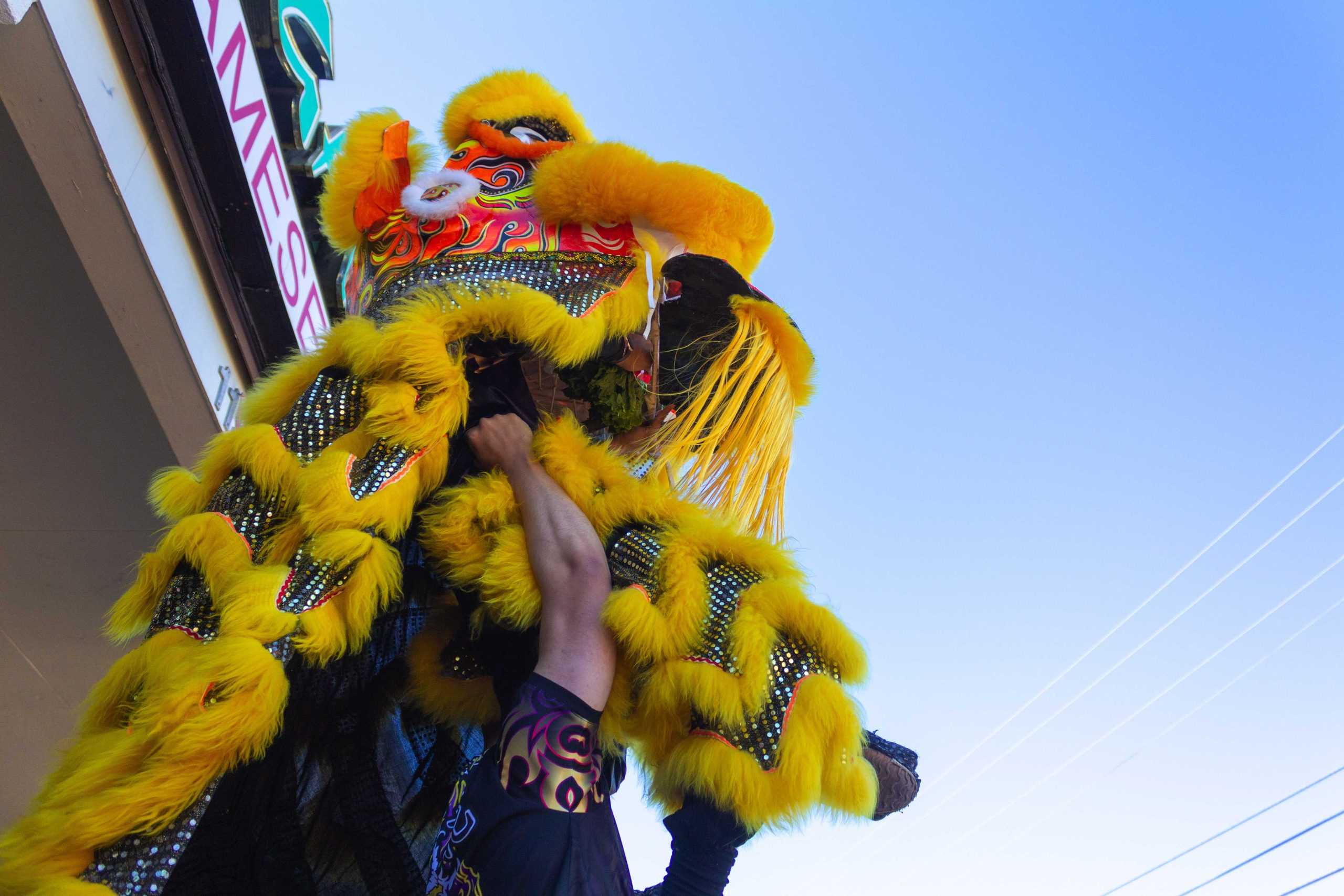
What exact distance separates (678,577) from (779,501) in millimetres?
519

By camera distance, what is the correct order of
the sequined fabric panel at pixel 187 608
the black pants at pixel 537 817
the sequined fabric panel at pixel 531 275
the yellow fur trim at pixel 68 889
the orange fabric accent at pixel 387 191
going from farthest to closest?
the orange fabric accent at pixel 387 191 < the sequined fabric panel at pixel 531 275 < the sequined fabric panel at pixel 187 608 < the black pants at pixel 537 817 < the yellow fur trim at pixel 68 889

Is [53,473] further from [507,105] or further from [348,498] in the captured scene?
[348,498]

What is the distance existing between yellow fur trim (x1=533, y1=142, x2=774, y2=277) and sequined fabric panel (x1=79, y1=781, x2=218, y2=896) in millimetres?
1332

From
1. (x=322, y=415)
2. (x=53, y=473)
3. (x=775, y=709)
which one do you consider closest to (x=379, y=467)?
(x=322, y=415)

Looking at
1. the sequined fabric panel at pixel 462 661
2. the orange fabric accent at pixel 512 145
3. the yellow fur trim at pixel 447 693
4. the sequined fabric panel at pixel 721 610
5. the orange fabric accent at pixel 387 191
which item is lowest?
the yellow fur trim at pixel 447 693

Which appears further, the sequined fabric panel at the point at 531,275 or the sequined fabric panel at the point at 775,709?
the sequined fabric panel at the point at 531,275

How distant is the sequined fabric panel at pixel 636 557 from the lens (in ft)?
5.08

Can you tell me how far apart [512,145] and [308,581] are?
123cm

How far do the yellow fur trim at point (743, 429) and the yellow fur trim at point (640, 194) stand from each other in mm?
199

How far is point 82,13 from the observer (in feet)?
7.80

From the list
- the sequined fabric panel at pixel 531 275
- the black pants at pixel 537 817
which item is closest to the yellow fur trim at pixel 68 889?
the black pants at pixel 537 817

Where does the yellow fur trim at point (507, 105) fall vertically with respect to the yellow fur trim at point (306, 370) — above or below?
above

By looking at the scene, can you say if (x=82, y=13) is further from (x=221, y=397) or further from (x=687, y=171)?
(x=687, y=171)

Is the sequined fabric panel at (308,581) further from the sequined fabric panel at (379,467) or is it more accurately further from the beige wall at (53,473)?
the beige wall at (53,473)
